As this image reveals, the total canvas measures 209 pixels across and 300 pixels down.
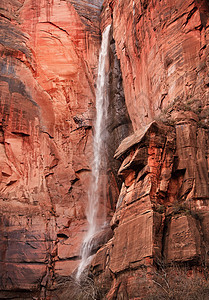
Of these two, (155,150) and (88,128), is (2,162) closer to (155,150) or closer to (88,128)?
(88,128)

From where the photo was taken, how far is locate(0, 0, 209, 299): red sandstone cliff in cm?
1541

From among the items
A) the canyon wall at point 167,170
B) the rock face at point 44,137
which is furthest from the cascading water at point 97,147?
the canyon wall at point 167,170

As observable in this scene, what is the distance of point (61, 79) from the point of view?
31297 millimetres

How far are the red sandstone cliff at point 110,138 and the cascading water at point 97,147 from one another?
532 millimetres

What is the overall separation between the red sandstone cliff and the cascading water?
1.75 feet

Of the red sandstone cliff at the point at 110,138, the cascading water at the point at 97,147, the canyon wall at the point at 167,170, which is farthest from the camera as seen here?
the cascading water at the point at 97,147

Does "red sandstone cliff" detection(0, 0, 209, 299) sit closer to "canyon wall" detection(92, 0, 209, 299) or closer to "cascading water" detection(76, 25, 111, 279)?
"canyon wall" detection(92, 0, 209, 299)

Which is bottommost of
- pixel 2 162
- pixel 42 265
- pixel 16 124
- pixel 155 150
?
pixel 42 265

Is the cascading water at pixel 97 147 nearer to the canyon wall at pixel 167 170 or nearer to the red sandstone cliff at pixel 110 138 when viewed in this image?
the red sandstone cliff at pixel 110 138

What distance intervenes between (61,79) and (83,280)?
633 inches

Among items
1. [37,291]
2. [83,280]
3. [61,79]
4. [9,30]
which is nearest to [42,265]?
[37,291]

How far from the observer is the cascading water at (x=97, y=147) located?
24078 mm

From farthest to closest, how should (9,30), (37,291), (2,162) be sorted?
(9,30), (2,162), (37,291)

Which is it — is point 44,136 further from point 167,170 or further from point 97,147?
point 167,170
